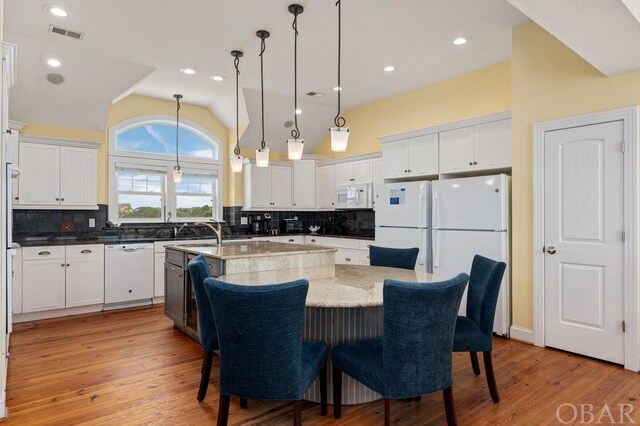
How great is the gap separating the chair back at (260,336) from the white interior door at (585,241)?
9.05ft

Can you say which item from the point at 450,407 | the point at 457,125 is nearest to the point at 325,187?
the point at 457,125

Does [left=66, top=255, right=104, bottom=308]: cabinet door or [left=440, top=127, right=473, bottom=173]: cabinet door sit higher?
[left=440, top=127, right=473, bottom=173]: cabinet door

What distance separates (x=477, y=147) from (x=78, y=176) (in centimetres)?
495

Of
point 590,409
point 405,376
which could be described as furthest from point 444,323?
point 590,409

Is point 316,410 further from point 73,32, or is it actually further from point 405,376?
point 73,32

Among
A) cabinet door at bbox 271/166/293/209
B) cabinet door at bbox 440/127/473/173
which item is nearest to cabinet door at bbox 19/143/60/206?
cabinet door at bbox 271/166/293/209

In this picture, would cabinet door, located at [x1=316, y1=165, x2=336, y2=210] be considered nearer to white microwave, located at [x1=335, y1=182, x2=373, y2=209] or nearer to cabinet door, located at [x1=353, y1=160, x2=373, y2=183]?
white microwave, located at [x1=335, y1=182, x2=373, y2=209]

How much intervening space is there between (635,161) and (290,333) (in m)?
3.05

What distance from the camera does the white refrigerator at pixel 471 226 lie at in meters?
3.78

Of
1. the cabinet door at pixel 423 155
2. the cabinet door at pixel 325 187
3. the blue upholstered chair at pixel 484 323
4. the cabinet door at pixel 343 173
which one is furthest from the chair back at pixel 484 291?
the cabinet door at pixel 325 187

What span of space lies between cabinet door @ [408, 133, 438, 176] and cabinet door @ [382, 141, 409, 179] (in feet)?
0.27

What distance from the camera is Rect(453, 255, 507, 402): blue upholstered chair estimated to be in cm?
246

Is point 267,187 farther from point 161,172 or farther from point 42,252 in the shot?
point 42,252

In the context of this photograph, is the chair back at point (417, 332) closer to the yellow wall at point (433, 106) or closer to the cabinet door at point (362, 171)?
the yellow wall at point (433, 106)
